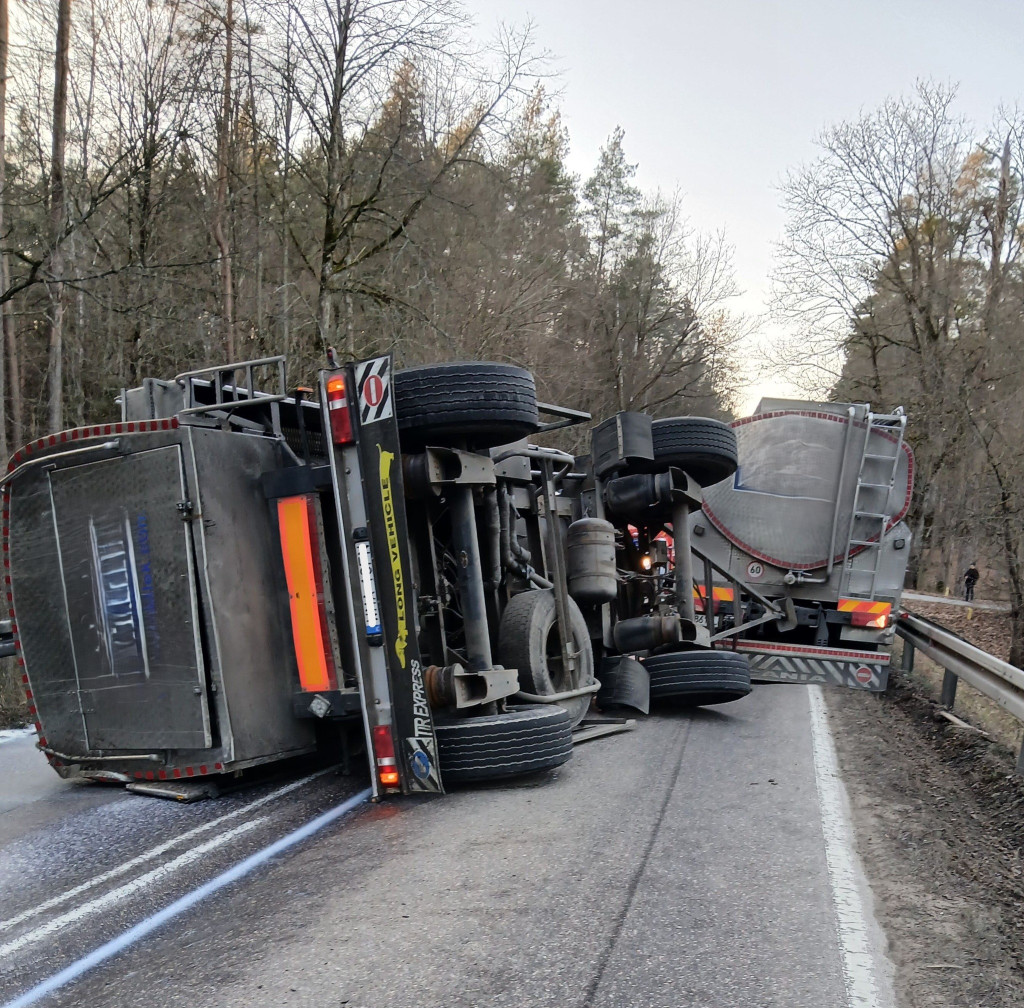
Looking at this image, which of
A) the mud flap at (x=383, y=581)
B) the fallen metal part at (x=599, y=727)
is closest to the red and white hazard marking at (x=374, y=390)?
the mud flap at (x=383, y=581)

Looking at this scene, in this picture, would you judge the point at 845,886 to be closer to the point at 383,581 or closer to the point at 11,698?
the point at 383,581

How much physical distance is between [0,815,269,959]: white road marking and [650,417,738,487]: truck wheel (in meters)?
4.72

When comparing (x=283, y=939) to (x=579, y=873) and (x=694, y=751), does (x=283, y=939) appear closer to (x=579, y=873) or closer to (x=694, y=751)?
(x=579, y=873)

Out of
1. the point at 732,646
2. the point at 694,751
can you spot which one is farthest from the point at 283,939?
the point at 732,646

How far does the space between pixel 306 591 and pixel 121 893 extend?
1.87 m

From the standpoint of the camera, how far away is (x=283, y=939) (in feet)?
11.0

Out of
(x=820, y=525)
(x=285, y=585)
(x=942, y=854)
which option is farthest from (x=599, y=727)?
(x=820, y=525)

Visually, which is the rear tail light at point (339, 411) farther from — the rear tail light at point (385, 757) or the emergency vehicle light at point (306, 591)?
the rear tail light at point (385, 757)

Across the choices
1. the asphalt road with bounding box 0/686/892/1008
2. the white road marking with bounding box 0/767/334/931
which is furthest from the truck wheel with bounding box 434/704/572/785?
the white road marking with bounding box 0/767/334/931

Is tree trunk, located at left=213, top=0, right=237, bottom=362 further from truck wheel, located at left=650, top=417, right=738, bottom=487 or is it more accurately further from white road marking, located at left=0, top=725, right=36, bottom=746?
truck wheel, located at left=650, top=417, right=738, bottom=487

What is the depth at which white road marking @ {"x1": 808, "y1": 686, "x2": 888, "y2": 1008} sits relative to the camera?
3027 millimetres

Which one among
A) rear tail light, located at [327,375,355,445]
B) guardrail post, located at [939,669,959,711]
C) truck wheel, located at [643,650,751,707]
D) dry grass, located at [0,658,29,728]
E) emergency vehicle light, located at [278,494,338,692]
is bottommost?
guardrail post, located at [939,669,959,711]

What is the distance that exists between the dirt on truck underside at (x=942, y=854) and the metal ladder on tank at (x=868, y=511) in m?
3.09

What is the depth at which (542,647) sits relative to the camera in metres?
6.32
